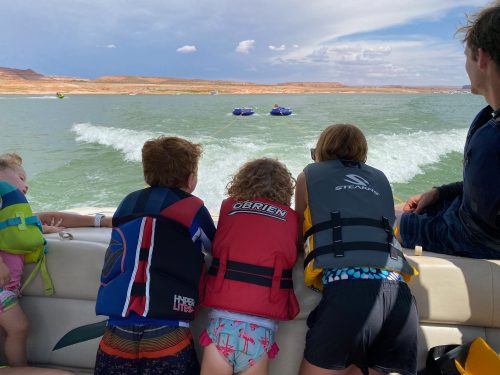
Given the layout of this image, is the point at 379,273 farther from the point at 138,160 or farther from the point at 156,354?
the point at 138,160

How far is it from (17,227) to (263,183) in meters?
0.88

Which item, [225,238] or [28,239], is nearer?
[225,238]

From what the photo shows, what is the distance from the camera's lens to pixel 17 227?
1450 mm

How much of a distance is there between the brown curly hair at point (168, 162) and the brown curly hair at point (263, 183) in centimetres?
17

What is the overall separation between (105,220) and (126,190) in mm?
3544

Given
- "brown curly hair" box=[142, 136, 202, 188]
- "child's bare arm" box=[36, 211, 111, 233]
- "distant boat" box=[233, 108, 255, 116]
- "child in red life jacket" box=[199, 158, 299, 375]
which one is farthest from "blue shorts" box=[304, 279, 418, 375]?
"distant boat" box=[233, 108, 255, 116]

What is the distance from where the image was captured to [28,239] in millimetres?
1468

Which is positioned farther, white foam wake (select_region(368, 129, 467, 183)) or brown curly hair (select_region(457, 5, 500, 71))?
white foam wake (select_region(368, 129, 467, 183))

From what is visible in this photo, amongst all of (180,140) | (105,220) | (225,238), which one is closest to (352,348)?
(225,238)

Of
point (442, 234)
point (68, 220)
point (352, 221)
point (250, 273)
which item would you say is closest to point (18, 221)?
point (68, 220)

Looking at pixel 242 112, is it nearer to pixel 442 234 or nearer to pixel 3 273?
pixel 442 234

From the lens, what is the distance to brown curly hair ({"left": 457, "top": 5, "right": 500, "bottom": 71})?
1250mm

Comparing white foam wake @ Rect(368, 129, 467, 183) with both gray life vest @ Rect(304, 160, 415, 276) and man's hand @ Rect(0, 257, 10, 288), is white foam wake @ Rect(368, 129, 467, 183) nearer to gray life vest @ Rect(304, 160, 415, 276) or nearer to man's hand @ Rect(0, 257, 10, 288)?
gray life vest @ Rect(304, 160, 415, 276)

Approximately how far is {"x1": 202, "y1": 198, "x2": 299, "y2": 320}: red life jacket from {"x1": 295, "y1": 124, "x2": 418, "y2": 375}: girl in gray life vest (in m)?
0.08
